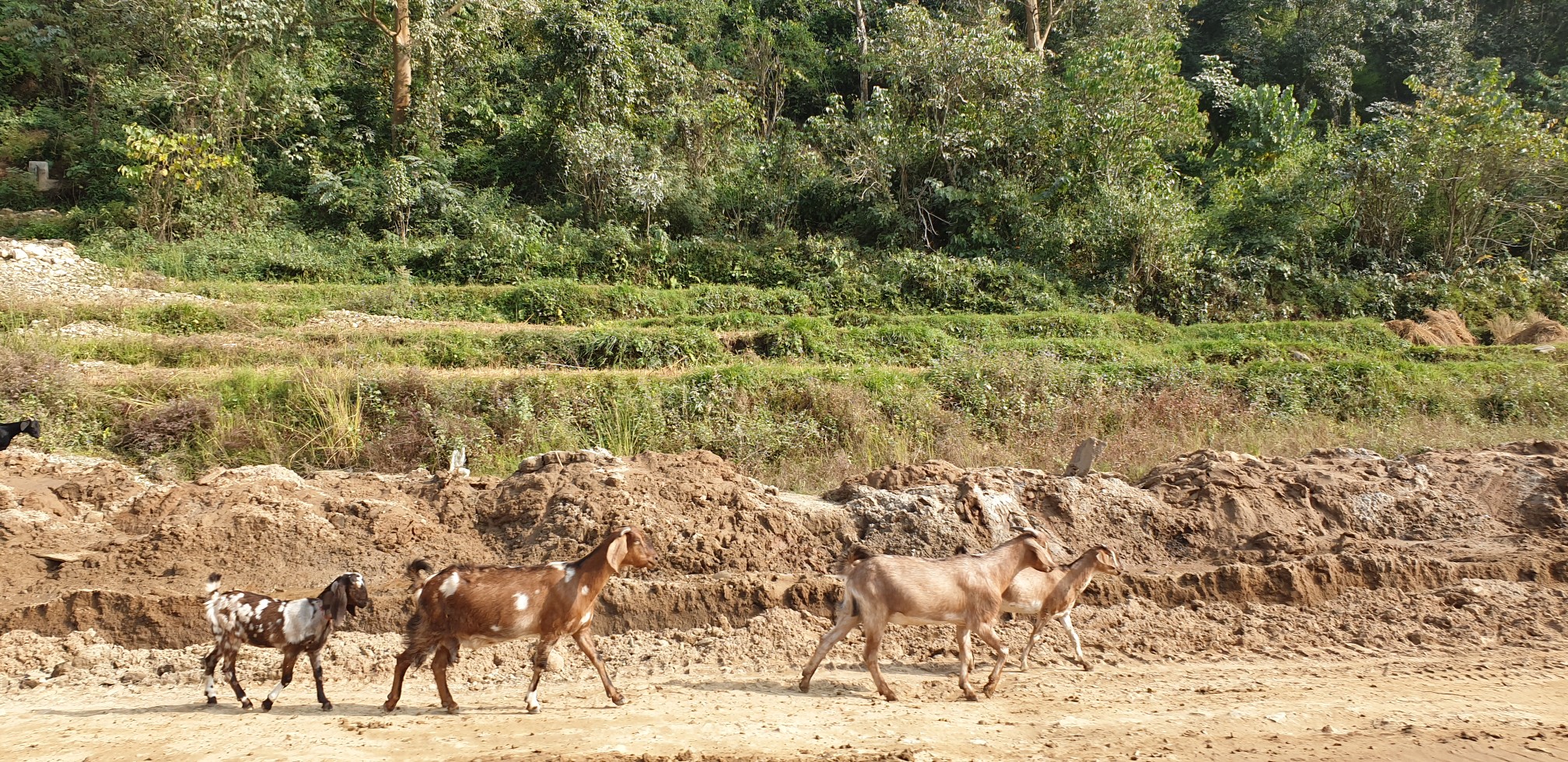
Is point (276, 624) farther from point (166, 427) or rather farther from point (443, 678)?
point (166, 427)

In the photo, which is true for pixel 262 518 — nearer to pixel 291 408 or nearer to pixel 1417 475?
pixel 291 408

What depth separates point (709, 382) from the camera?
15492 millimetres

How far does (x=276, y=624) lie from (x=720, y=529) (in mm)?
3676

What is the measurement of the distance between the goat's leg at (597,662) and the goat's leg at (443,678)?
77 cm

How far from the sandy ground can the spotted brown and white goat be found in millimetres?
206

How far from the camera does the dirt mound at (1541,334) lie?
2262 centimetres

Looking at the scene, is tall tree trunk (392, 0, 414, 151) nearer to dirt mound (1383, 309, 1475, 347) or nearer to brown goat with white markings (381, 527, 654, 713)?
brown goat with white markings (381, 527, 654, 713)

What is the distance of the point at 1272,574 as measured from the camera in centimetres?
861

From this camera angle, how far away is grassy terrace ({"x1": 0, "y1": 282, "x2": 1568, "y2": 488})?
1337 centimetres

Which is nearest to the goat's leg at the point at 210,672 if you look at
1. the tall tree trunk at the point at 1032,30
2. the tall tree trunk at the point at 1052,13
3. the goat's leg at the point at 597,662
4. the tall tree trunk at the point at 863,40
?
the goat's leg at the point at 597,662

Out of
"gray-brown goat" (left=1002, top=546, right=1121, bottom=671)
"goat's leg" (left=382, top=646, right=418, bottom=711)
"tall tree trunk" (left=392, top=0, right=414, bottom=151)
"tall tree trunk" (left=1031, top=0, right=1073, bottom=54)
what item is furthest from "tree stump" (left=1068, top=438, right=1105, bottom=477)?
"tall tree trunk" (left=1031, top=0, right=1073, bottom=54)

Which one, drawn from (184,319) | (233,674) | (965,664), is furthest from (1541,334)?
(184,319)

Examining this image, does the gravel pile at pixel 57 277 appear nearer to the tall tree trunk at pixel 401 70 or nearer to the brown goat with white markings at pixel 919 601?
the tall tree trunk at pixel 401 70

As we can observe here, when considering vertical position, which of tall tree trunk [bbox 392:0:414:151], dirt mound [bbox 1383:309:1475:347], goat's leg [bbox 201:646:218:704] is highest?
tall tree trunk [bbox 392:0:414:151]
